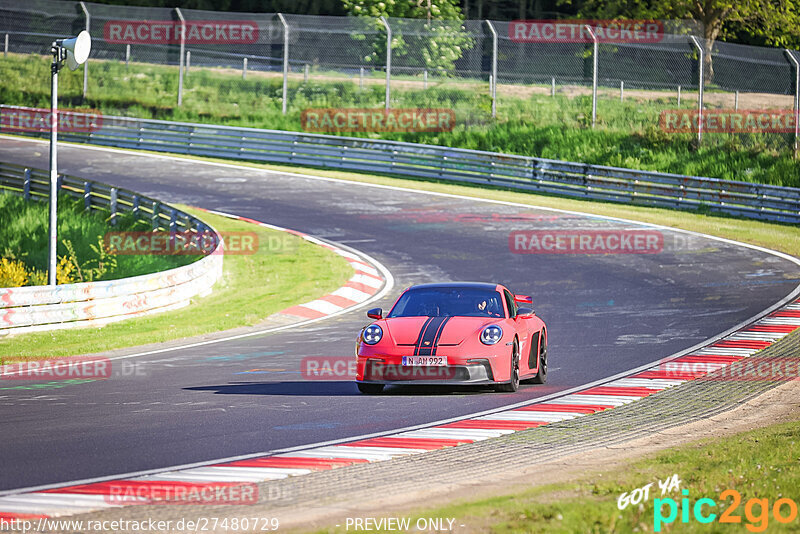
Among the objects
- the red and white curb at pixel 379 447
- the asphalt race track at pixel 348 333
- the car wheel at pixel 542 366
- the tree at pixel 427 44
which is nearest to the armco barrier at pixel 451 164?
the asphalt race track at pixel 348 333

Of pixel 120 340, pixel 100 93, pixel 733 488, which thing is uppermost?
pixel 100 93

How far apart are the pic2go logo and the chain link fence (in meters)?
26.9

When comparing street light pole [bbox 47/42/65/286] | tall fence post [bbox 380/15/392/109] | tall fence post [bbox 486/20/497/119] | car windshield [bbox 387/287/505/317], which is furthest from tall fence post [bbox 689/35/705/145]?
car windshield [bbox 387/287/505/317]

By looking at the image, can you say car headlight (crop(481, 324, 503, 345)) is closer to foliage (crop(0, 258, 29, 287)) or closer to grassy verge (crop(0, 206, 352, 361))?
grassy verge (crop(0, 206, 352, 361))

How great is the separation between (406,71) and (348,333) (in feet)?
72.2

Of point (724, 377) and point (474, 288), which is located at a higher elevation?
point (474, 288)

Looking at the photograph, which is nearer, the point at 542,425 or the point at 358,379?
the point at 542,425

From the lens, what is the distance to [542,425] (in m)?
9.81

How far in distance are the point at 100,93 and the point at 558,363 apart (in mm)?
33496

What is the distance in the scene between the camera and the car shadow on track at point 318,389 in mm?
11453

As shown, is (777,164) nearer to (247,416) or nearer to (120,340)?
(120,340)

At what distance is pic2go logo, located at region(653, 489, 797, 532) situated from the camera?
6.00 metres

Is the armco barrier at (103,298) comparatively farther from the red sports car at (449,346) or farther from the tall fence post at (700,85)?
the tall fence post at (700,85)

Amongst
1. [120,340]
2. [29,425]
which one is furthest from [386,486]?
[120,340]
